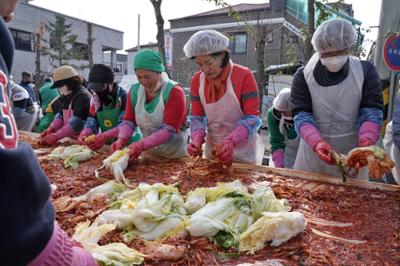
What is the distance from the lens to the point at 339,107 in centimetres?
324

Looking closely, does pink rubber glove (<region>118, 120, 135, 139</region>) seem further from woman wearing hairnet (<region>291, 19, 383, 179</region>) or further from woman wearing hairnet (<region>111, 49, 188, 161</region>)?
woman wearing hairnet (<region>291, 19, 383, 179</region>)

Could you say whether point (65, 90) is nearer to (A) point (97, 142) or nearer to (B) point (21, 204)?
(A) point (97, 142)

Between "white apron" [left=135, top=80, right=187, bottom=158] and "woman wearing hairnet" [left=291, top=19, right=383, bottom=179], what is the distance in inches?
54.9

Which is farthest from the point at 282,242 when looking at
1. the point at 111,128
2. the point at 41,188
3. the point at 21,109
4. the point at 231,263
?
the point at 21,109

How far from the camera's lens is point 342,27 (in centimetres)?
307

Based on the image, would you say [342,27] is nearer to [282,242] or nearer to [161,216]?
[282,242]

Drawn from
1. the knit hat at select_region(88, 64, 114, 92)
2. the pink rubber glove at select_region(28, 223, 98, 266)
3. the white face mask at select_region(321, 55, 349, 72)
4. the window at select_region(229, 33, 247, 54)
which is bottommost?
the pink rubber glove at select_region(28, 223, 98, 266)

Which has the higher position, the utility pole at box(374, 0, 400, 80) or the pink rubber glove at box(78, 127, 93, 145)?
the utility pole at box(374, 0, 400, 80)

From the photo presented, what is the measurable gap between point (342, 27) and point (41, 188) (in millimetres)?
2861

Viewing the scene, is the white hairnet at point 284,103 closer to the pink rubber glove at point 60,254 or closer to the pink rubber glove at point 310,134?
the pink rubber glove at point 310,134

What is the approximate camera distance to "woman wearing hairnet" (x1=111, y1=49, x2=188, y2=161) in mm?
3597

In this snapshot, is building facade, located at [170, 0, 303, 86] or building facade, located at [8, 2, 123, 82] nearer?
building facade, located at [170, 0, 303, 86]

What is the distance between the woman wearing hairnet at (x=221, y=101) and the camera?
3.45 meters

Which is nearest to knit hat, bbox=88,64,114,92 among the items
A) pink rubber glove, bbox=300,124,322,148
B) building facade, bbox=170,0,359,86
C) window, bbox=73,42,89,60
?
pink rubber glove, bbox=300,124,322,148
